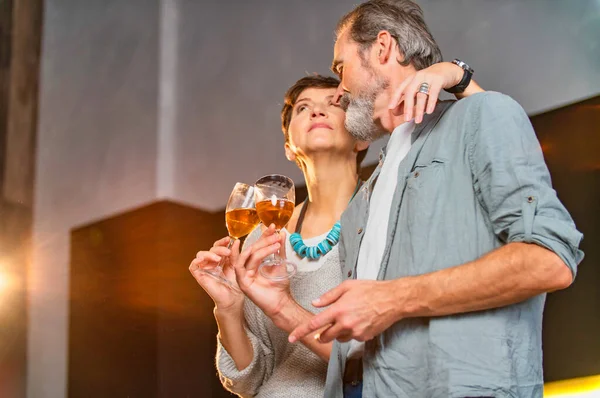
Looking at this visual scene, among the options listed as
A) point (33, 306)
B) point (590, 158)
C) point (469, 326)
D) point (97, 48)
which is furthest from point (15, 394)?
point (590, 158)

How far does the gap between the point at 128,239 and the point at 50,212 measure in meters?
0.35

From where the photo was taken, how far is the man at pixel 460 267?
1.00 m

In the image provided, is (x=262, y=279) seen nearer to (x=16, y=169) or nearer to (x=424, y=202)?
(x=424, y=202)

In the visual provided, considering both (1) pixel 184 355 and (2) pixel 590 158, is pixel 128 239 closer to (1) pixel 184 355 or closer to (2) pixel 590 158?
(1) pixel 184 355

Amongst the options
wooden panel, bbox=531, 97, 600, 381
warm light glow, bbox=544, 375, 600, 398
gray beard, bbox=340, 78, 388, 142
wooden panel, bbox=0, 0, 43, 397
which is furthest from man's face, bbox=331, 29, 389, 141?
wooden panel, bbox=0, 0, 43, 397

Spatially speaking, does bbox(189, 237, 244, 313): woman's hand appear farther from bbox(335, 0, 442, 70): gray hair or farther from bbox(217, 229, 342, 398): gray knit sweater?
bbox(335, 0, 442, 70): gray hair

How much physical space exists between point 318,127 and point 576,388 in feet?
3.74

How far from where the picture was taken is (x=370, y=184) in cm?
145

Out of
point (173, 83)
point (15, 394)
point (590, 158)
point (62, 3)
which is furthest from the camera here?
point (173, 83)

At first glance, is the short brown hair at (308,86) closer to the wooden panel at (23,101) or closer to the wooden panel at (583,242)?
the wooden panel at (583,242)

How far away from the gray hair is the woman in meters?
0.24

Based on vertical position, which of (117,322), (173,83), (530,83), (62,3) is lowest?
(117,322)

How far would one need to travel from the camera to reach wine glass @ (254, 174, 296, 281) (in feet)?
4.61

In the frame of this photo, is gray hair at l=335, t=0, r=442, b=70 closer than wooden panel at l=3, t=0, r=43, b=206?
Yes
